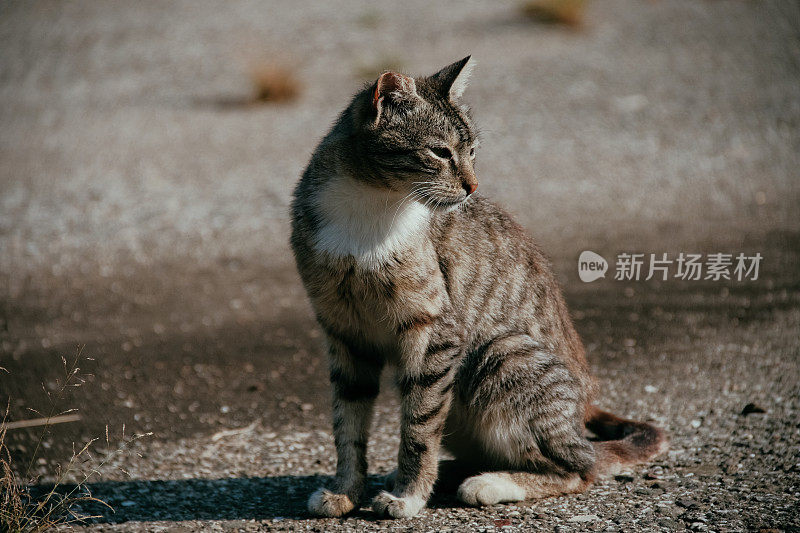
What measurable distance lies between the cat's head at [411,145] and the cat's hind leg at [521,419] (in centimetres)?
85

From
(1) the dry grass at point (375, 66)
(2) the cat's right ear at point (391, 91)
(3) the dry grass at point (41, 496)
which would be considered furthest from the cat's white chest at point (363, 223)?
(1) the dry grass at point (375, 66)

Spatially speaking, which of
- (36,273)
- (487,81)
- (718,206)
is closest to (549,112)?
(487,81)

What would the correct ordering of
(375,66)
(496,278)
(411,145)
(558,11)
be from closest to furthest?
(411,145) < (496,278) < (375,66) < (558,11)

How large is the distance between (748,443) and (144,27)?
1330 cm

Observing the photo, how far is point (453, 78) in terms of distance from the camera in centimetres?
400

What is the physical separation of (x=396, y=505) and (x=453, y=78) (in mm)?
2142

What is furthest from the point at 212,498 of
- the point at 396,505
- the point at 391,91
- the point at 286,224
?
the point at 286,224

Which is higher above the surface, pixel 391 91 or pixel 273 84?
pixel 273 84

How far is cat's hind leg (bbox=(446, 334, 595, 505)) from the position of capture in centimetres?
396

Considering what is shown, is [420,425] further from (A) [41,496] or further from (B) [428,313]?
(A) [41,496]

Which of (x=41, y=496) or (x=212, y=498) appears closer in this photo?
(x=41, y=496)

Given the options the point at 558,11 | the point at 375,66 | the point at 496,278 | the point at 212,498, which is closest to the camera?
the point at 496,278

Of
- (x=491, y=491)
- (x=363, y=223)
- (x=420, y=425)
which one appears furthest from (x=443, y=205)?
(x=491, y=491)

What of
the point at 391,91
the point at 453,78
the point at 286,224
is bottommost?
the point at 286,224
